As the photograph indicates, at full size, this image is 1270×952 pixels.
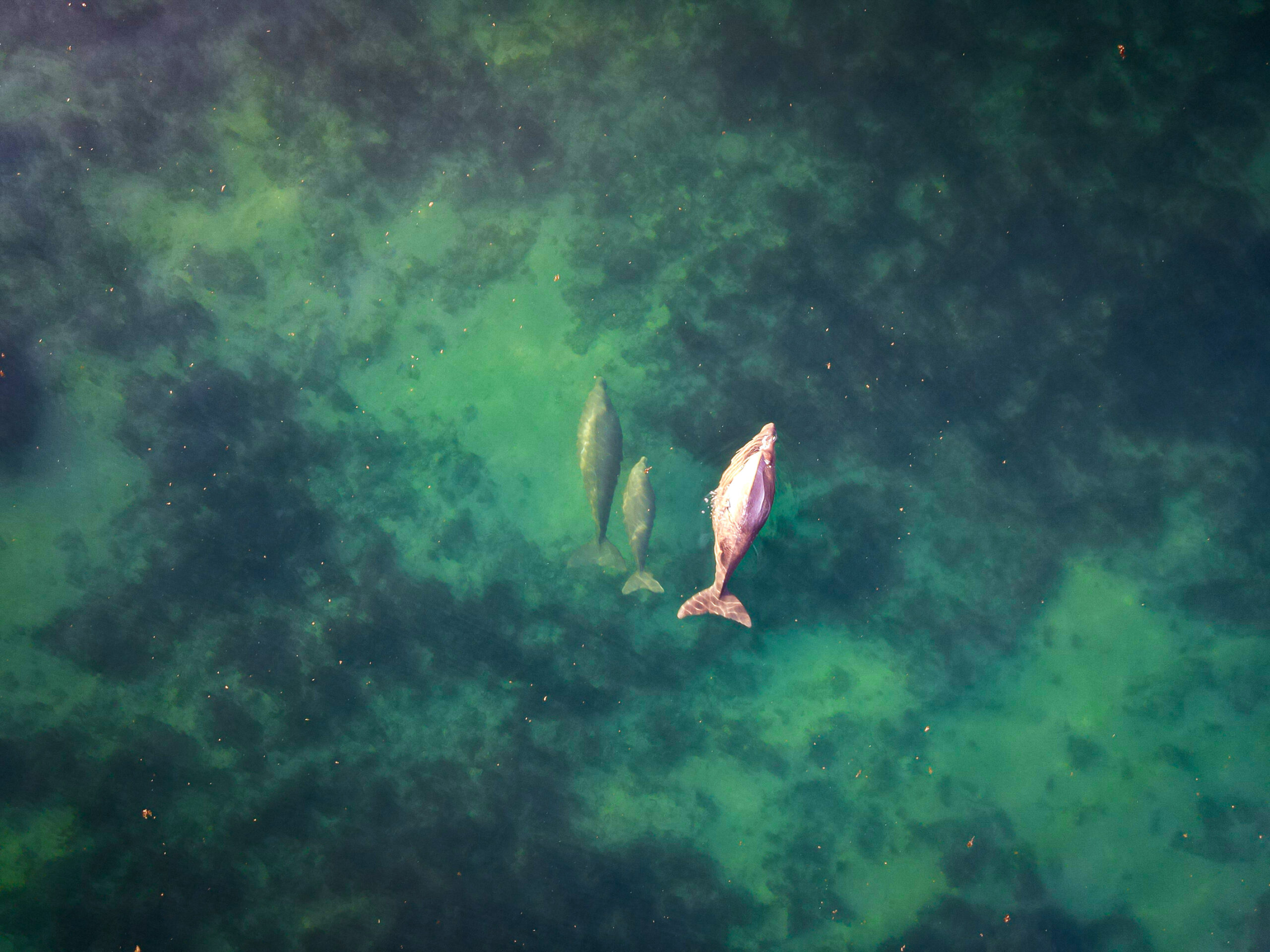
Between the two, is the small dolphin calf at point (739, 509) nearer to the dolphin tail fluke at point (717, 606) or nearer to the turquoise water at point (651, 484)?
the dolphin tail fluke at point (717, 606)

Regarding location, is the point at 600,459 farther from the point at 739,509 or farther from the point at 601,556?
the point at 739,509

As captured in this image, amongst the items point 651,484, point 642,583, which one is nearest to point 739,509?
point 651,484

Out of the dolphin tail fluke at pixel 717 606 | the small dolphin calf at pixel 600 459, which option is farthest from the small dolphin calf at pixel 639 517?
the dolphin tail fluke at pixel 717 606

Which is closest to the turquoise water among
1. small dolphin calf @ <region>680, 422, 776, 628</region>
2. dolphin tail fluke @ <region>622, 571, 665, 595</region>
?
dolphin tail fluke @ <region>622, 571, 665, 595</region>

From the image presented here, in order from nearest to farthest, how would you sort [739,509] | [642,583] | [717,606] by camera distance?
[739,509], [717,606], [642,583]

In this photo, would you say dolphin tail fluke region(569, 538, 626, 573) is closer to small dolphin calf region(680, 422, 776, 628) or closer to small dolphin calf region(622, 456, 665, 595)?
small dolphin calf region(622, 456, 665, 595)
